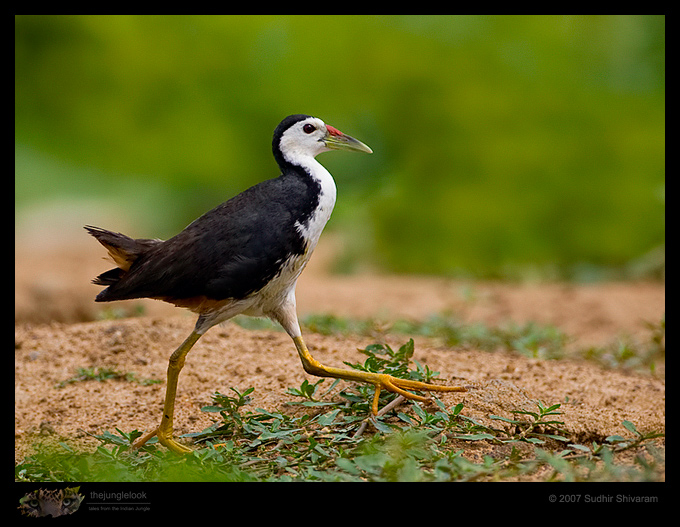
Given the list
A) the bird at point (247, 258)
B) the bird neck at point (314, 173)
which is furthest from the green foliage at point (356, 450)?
the bird neck at point (314, 173)

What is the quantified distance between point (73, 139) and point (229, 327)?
5.25m

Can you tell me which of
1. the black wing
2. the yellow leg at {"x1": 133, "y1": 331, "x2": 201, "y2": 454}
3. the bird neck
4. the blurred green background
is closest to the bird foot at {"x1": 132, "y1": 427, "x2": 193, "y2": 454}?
the yellow leg at {"x1": 133, "y1": 331, "x2": 201, "y2": 454}

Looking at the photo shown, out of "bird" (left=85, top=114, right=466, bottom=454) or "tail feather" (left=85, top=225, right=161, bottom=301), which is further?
"tail feather" (left=85, top=225, right=161, bottom=301)

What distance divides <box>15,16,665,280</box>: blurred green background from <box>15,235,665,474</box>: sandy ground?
6.54ft

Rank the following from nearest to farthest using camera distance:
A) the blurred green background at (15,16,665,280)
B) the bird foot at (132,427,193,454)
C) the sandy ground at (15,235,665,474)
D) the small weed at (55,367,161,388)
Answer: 1. the bird foot at (132,427,193,454)
2. the sandy ground at (15,235,665,474)
3. the small weed at (55,367,161,388)
4. the blurred green background at (15,16,665,280)

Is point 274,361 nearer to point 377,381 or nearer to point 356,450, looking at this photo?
point 377,381

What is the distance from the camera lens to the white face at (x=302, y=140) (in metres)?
3.62

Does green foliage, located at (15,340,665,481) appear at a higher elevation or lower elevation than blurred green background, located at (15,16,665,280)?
Result: lower

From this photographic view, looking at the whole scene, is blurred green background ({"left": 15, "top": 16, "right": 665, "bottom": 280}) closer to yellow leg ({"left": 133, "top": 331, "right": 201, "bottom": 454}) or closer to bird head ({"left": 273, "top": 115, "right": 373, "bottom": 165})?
bird head ({"left": 273, "top": 115, "right": 373, "bottom": 165})

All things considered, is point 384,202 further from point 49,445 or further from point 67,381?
point 49,445

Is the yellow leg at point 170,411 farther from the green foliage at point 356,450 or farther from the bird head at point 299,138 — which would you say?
the bird head at point 299,138

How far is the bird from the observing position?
3355 mm

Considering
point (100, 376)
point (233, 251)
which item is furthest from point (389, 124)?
point (233, 251)

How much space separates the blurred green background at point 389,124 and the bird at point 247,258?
4820 mm
